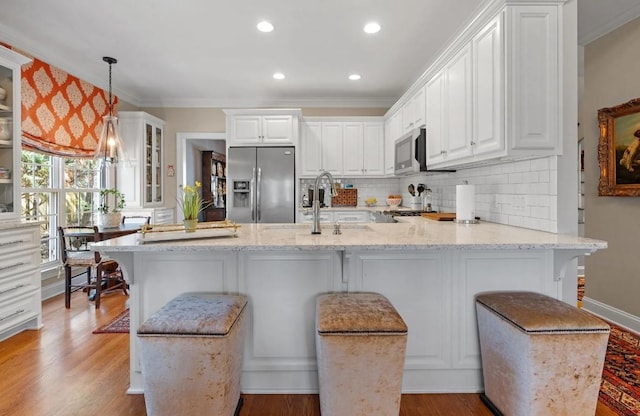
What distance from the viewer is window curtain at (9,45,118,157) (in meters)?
3.57

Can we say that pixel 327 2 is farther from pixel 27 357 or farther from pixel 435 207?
pixel 27 357

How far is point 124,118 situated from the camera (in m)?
5.01

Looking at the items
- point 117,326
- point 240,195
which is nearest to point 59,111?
point 240,195

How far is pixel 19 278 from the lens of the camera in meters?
2.91

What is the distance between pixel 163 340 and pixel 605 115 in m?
3.87

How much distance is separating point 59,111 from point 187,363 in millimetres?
3769

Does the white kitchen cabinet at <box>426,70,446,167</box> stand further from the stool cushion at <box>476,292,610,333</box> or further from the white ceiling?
the stool cushion at <box>476,292,610,333</box>

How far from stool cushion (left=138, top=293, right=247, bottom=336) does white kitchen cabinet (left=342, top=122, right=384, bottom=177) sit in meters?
3.79

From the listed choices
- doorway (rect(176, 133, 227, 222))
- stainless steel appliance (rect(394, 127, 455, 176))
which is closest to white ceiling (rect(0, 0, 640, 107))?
doorway (rect(176, 133, 227, 222))

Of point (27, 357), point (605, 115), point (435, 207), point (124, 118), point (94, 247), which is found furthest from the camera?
point (124, 118)

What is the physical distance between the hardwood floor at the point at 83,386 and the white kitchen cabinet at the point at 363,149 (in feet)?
A: 12.0

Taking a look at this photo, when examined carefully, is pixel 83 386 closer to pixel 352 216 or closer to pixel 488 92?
pixel 488 92

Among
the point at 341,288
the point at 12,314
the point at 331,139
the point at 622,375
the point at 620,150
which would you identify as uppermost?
the point at 331,139

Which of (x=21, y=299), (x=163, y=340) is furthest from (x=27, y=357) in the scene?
(x=163, y=340)
